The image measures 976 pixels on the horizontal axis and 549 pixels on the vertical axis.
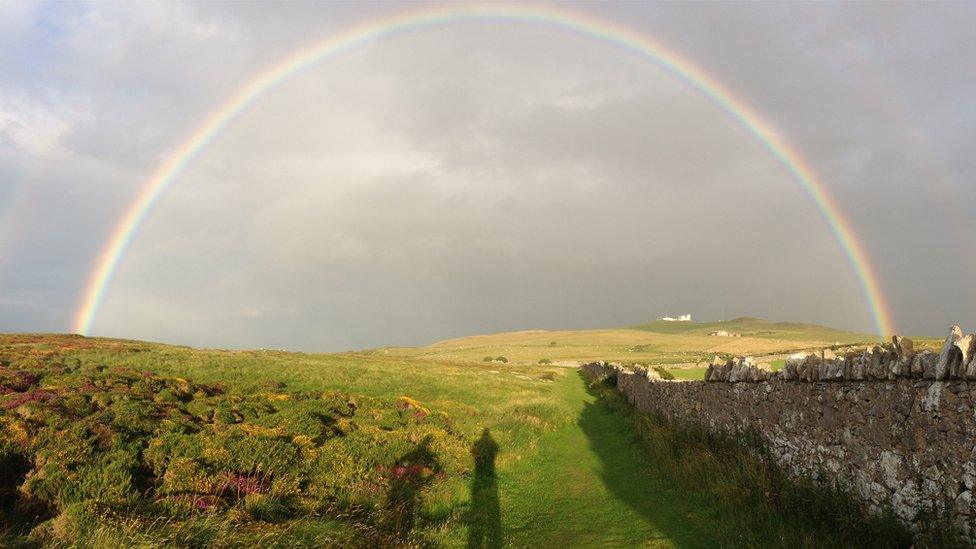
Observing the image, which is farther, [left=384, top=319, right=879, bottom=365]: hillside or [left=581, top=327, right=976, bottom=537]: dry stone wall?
[left=384, top=319, right=879, bottom=365]: hillside

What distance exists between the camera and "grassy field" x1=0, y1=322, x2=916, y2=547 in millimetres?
8555

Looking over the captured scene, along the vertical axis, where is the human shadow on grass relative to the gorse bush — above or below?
below

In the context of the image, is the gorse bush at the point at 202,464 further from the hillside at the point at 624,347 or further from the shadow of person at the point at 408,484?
the hillside at the point at 624,347

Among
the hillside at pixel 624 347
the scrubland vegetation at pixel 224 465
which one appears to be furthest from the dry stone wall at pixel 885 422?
the hillside at pixel 624 347

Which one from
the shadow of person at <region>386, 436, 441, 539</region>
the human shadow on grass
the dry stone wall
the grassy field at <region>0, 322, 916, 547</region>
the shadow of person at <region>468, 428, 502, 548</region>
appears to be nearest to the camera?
the dry stone wall

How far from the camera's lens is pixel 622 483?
12648 millimetres

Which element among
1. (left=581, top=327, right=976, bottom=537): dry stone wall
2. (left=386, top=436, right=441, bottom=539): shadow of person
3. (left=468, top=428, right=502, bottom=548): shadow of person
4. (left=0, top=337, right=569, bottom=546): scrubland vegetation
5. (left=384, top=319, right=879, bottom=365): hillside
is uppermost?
(left=581, top=327, right=976, bottom=537): dry stone wall

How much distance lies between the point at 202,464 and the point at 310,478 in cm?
240

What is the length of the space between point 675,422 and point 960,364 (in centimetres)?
1303

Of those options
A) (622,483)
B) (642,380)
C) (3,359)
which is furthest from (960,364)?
(3,359)

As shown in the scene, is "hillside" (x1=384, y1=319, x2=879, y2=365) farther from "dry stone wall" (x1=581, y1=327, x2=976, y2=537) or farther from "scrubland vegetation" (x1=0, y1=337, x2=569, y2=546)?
"dry stone wall" (x1=581, y1=327, x2=976, y2=537)

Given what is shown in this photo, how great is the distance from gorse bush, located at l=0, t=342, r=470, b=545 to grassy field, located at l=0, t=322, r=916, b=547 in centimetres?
5

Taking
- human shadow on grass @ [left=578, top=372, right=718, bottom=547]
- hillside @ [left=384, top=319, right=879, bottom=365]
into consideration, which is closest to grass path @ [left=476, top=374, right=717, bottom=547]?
human shadow on grass @ [left=578, top=372, right=718, bottom=547]

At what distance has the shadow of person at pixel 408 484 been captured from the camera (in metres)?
9.77
